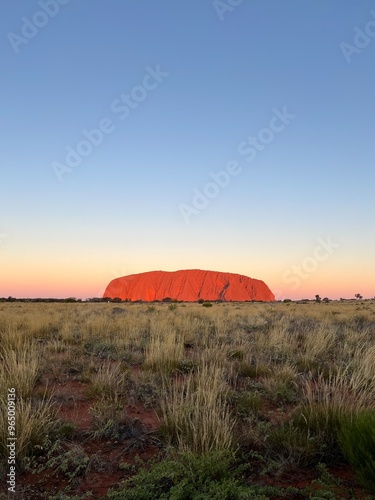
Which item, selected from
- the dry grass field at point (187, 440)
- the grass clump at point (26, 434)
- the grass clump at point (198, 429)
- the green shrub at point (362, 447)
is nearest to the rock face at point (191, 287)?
the dry grass field at point (187, 440)

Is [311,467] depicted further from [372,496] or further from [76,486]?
[76,486]

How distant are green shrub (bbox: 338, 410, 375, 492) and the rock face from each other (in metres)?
136

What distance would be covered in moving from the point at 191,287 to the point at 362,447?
5657 inches

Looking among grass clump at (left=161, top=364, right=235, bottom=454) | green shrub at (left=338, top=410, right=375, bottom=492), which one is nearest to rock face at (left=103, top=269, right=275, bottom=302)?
grass clump at (left=161, top=364, right=235, bottom=454)

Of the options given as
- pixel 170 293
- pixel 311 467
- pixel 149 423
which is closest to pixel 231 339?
pixel 149 423

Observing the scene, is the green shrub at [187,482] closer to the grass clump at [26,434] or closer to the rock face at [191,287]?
the grass clump at [26,434]

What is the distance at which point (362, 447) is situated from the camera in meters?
2.92

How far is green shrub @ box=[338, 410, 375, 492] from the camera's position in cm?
285

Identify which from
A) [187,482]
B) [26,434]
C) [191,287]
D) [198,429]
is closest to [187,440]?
[198,429]

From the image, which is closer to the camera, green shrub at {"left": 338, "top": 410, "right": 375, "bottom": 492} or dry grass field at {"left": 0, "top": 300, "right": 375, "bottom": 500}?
green shrub at {"left": 338, "top": 410, "right": 375, "bottom": 492}

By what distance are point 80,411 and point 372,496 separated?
360 cm

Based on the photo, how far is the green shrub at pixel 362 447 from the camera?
285cm

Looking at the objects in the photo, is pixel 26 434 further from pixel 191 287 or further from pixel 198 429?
pixel 191 287

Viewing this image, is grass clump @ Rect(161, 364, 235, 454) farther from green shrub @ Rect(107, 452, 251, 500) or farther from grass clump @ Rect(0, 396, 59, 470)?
grass clump @ Rect(0, 396, 59, 470)
